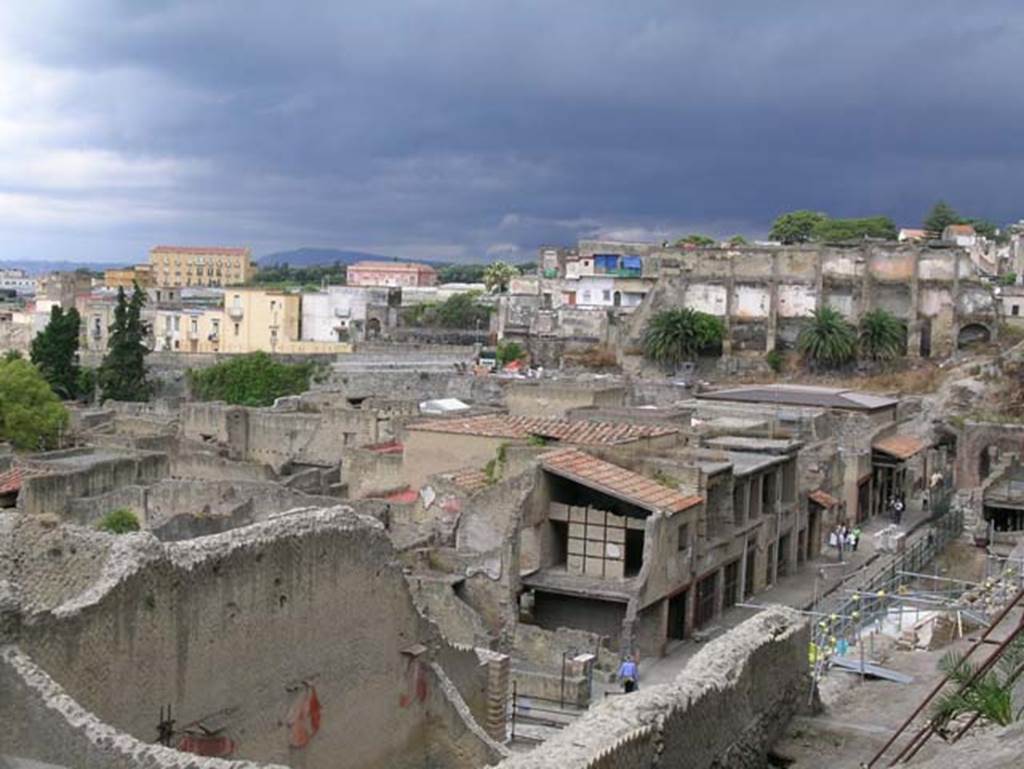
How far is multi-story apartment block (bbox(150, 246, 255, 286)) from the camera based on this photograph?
164 metres

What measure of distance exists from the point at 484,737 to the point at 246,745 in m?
3.91

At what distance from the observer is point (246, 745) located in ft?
45.7

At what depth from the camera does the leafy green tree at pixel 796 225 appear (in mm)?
114125

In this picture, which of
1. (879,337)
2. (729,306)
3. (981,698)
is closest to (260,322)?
(729,306)

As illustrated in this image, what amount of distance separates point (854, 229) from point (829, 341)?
1872 inches

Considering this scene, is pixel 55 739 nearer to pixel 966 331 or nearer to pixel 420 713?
pixel 420 713

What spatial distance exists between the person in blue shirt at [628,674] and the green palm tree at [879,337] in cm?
4377

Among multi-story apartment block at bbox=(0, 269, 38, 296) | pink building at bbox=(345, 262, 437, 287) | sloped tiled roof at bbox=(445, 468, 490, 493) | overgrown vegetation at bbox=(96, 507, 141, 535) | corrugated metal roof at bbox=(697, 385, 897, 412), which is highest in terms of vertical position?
pink building at bbox=(345, 262, 437, 287)

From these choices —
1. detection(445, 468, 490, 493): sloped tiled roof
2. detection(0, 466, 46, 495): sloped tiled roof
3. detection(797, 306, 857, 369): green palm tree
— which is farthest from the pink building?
detection(445, 468, 490, 493): sloped tiled roof

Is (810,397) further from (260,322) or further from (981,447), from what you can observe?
(260,322)

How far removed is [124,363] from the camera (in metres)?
68.4

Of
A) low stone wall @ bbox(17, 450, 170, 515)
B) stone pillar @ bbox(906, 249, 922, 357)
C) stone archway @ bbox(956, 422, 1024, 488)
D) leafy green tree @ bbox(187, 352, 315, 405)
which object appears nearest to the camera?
low stone wall @ bbox(17, 450, 170, 515)

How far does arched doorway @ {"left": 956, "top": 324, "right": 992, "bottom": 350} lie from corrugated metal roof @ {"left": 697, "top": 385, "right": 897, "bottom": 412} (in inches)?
542

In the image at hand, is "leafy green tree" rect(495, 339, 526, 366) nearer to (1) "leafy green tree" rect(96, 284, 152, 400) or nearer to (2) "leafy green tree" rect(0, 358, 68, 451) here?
(1) "leafy green tree" rect(96, 284, 152, 400)
